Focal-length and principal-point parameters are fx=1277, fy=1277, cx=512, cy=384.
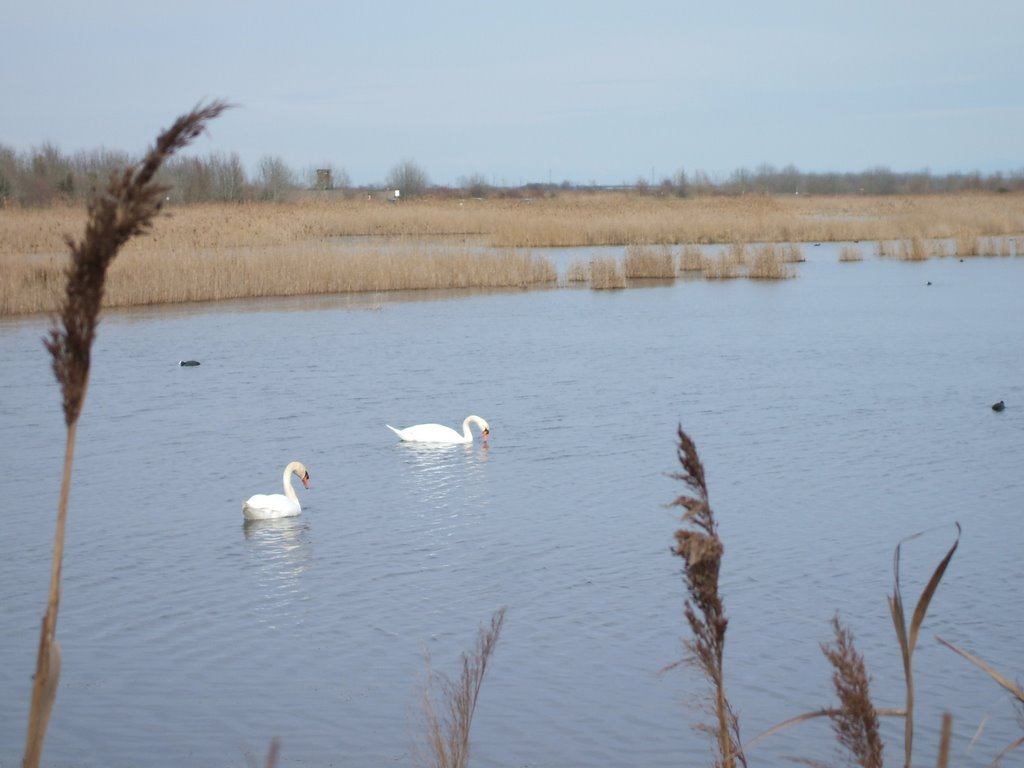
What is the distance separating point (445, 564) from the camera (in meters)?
7.99

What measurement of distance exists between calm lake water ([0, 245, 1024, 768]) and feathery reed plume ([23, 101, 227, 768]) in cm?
321

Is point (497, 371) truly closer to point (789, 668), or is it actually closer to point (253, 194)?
point (789, 668)

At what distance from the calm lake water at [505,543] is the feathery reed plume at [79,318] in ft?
10.5

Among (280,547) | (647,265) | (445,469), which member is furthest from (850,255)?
(280,547)

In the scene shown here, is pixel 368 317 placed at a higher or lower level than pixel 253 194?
lower

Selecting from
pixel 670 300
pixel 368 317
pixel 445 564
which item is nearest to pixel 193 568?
pixel 445 564

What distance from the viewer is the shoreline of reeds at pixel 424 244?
23.2 meters

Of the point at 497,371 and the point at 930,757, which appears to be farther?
the point at 497,371

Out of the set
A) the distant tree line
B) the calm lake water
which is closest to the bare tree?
the distant tree line

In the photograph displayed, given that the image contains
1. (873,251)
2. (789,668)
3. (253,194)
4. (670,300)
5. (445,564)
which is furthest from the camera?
(253,194)

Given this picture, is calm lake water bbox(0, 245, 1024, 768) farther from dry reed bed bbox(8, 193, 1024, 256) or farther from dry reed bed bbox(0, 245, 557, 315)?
dry reed bed bbox(8, 193, 1024, 256)

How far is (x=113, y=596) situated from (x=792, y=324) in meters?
14.7

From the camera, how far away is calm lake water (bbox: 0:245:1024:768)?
18.5 feet

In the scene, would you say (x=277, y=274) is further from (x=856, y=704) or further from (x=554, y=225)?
(x=856, y=704)
